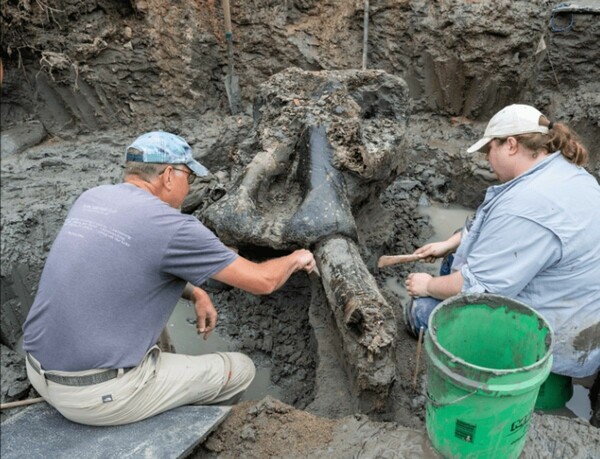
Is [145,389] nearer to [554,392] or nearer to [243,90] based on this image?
[554,392]

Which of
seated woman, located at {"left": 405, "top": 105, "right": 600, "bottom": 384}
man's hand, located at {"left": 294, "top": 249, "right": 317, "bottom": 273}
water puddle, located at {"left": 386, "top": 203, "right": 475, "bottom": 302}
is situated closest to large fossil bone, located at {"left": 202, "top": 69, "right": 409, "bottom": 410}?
man's hand, located at {"left": 294, "top": 249, "right": 317, "bottom": 273}

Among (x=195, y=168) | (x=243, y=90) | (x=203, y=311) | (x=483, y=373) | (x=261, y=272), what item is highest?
(x=195, y=168)

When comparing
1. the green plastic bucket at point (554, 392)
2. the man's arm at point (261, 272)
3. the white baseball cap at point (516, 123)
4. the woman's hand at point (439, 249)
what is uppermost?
the white baseball cap at point (516, 123)

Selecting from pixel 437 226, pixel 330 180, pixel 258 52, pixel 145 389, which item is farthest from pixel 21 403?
pixel 258 52

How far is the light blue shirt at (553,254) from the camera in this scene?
249 centimetres

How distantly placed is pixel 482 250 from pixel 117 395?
184 centimetres

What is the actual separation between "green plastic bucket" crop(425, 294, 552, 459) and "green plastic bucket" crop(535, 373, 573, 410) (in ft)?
2.20

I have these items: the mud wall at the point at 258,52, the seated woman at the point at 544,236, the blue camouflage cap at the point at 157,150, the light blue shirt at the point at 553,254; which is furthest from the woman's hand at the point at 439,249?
the mud wall at the point at 258,52

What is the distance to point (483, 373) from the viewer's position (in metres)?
1.89

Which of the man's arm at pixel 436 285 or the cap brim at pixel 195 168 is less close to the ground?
the cap brim at pixel 195 168

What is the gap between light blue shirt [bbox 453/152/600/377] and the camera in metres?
2.49

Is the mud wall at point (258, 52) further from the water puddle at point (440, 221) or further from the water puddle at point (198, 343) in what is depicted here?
the water puddle at point (198, 343)

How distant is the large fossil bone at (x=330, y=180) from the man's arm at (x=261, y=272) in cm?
31

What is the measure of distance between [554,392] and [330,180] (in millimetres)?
1797
